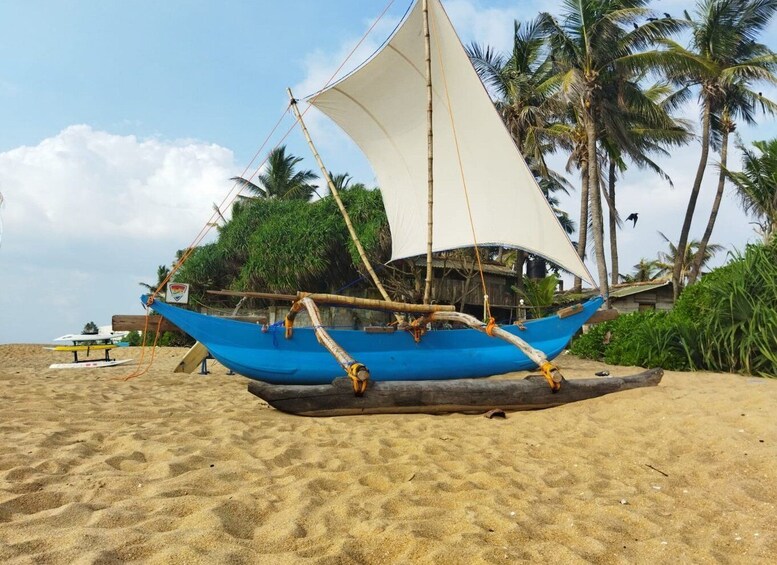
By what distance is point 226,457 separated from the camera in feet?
11.3

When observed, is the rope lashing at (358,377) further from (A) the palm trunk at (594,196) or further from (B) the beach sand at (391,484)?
(A) the palm trunk at (594,196)

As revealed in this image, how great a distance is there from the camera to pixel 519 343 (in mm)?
5738

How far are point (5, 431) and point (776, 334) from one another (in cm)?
851

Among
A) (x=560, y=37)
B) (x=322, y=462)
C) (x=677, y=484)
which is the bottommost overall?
(x=677, y=484)

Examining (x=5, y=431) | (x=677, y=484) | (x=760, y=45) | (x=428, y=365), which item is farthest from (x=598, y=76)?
(x=5, y=431)

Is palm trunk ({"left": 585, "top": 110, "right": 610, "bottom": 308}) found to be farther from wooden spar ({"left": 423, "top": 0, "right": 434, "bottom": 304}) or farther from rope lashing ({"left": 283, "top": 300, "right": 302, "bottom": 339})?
rope lashing ({"left": 283, "top": 300, "right": 302, "bottom": 339})

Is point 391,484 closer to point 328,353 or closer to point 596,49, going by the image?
point 328,353

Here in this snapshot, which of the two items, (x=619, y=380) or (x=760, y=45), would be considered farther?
(x=760, y=45)

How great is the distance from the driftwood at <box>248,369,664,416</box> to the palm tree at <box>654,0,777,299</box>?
16909mm

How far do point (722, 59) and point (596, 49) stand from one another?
755 cm

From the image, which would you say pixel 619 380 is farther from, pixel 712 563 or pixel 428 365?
pixel 712 563

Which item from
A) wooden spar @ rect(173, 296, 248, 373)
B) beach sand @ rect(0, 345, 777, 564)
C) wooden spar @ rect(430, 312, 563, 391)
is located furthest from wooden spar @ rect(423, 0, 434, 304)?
wooden spar @ rect(173, 296, 248, 373)

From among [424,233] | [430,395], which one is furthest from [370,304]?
[424,233]

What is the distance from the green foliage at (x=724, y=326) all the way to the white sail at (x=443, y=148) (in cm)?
212
